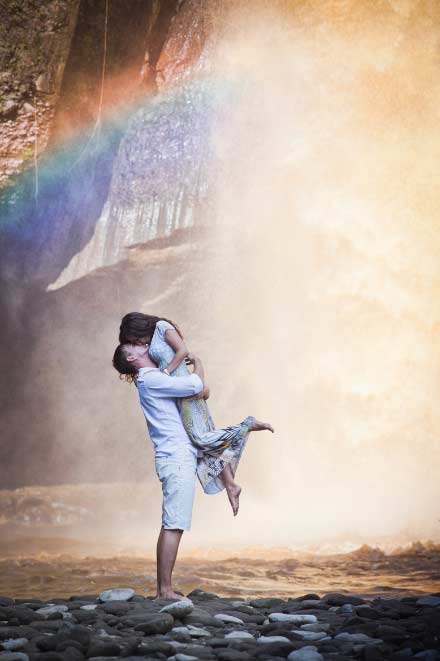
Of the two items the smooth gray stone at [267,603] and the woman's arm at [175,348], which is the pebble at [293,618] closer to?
the smooth gray stone at [267,603]

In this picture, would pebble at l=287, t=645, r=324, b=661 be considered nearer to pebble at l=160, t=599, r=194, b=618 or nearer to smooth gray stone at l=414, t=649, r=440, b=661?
smooth gray stone at l=414, t=649, r=440, b=661

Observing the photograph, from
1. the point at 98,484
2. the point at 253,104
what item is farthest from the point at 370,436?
the point at 253,104

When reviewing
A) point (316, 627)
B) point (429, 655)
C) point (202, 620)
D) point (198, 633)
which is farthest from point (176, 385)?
point (429, 655)

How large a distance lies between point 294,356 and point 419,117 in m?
3.92

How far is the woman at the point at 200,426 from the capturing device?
157 inches

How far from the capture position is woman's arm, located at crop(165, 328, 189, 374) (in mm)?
3939

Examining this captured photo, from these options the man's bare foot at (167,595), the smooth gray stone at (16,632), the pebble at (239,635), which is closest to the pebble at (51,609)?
the smooth gray stone at (16,632)

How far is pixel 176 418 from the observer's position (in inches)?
158

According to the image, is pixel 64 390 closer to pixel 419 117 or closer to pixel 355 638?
pixel 419 117

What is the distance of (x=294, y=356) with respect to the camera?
1112cm

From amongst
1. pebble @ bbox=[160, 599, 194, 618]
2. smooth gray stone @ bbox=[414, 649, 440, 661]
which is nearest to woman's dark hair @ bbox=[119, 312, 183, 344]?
pebble @ bbox=[160, 599, 194, 618]

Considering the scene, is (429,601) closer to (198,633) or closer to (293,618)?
(293,618)

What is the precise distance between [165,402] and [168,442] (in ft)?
0.73

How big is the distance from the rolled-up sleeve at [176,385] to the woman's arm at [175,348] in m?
0.07
